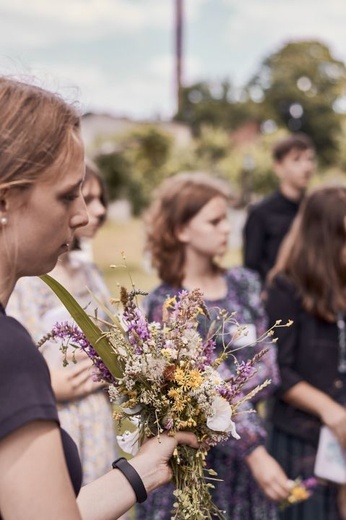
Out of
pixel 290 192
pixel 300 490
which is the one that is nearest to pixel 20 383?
pixel 300 490

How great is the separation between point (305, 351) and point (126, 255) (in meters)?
19.3

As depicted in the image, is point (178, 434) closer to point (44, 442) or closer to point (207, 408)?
point (207, 408)

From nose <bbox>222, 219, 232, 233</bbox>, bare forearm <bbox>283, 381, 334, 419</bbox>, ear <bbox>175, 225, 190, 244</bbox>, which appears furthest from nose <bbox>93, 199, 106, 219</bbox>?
bare forearm <bbox>283, 381, 334, 419</bbox>

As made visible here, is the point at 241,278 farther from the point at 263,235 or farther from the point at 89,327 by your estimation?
the point at 263,235

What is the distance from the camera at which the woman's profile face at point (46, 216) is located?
123 centimetres

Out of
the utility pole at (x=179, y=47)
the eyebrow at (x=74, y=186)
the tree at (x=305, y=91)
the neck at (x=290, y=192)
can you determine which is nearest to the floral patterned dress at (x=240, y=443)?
the eyebrow at (x=74, y=186)

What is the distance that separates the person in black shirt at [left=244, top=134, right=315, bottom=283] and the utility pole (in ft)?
136

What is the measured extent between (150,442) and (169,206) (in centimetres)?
168

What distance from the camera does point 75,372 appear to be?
2.76 metres

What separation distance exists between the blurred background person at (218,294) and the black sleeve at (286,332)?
0.44 feet

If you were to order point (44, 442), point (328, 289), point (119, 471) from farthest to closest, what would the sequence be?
point (328, 289), point (119, 471), point (44, 442)

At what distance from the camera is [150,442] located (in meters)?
1.58

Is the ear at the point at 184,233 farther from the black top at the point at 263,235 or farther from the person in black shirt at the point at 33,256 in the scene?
the black top at the point at 263,235

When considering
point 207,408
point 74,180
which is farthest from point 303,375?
point 74,180
